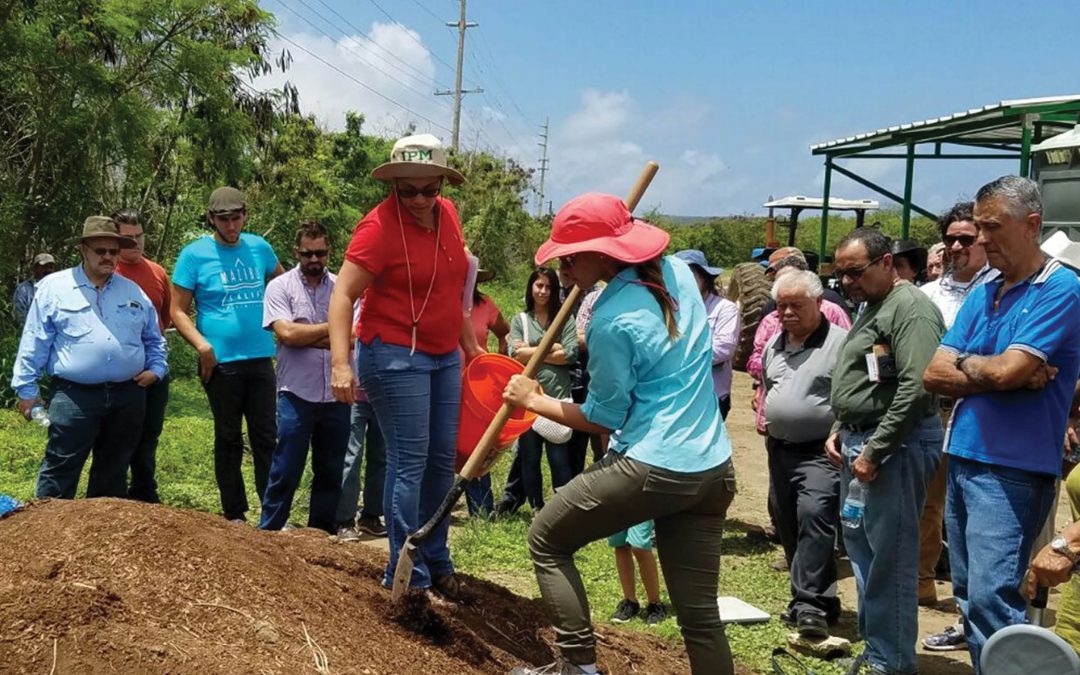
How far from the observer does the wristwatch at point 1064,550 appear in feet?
10.8

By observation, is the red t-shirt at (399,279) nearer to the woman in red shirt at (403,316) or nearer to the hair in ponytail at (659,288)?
the woman in red shirt at (403,316)

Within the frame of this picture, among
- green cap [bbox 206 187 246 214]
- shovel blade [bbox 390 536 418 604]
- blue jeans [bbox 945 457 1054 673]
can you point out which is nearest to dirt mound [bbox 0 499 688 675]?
shovel blade [bbox 390 536 418 604]

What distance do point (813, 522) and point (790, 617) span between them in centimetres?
58

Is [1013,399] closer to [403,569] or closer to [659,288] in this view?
[659,288]

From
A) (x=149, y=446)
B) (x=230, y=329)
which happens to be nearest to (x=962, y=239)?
(x=230, y=329)

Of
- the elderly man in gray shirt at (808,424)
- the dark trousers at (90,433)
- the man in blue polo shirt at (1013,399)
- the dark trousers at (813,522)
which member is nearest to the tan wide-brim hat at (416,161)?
the man in blue polo shirt at (1013,399)

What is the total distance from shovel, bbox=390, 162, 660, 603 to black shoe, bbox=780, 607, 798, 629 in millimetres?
2332

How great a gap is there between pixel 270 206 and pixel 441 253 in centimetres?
1297

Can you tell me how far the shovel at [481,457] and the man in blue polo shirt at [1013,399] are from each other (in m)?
1.43

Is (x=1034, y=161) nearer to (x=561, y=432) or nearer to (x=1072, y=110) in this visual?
(x=1072, y=110)

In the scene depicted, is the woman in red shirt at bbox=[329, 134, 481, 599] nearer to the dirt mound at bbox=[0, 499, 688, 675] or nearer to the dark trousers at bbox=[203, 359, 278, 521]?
the dirt mound at bbox=[0, 499, 688, 675]

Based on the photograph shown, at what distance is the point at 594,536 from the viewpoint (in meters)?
3.80

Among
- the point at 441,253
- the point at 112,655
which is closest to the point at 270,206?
the point at 441,253

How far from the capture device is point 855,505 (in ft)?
15.6
